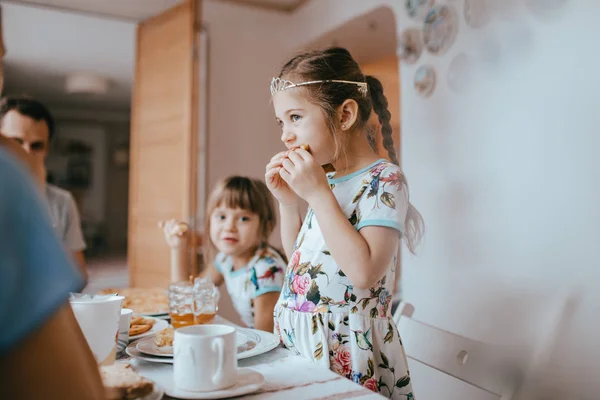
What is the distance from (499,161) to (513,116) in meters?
0.16

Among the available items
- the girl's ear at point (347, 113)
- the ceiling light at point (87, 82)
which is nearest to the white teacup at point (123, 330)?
the girl's ear at point (347, 113)

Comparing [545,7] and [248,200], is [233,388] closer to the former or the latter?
[248,200]

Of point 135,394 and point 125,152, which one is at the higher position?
point 125,152

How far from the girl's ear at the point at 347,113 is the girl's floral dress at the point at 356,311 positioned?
0.32 feet

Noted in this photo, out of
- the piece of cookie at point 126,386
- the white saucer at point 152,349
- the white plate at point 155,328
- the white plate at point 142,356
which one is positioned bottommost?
the white plate at point 155,328

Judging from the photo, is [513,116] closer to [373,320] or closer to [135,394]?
[373,320]

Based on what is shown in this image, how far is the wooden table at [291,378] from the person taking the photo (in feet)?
1.82

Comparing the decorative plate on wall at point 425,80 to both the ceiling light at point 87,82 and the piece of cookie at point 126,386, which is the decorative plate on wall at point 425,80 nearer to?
the piece of cookie at point 126,386

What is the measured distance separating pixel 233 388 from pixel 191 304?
405mm

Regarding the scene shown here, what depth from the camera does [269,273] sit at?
1321 millimetres

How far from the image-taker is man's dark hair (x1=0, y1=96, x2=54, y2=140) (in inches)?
71.1

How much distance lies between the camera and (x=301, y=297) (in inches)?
34.4

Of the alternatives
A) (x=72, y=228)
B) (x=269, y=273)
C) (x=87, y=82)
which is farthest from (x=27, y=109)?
(x=87, y=82)

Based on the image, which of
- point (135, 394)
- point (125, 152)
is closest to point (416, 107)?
point (135, 394)
